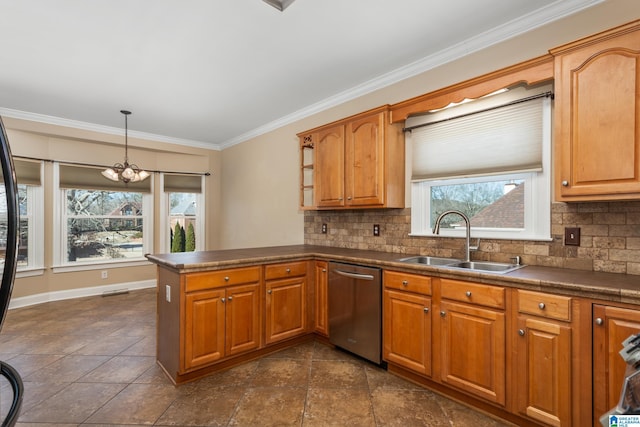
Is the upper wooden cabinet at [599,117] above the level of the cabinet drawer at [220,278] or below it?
above

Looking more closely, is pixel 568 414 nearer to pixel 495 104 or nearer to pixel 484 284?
pixel 484 284

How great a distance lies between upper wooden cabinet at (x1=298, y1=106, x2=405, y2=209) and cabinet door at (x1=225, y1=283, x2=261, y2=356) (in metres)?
1.26

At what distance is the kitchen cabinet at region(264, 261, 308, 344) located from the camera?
9.34ft

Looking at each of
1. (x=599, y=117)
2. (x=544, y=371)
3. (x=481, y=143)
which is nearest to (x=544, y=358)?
(x=544, y=371)

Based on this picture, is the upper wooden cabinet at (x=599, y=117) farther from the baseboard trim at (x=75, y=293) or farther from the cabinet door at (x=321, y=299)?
the baseboard trim at (x=75, y=293)

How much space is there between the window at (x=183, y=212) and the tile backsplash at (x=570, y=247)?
3982 mm

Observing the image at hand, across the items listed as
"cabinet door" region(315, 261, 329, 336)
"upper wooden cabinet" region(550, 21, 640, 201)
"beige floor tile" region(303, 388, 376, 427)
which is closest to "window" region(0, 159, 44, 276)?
"cabinet door" region(315, 261, 329, 336)

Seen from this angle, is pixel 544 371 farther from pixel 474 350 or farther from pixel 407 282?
pixel 407 282

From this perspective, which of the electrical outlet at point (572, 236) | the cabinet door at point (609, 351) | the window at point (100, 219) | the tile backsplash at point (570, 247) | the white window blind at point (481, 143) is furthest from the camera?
A: the window at point (100, 219)

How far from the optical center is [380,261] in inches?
99.7

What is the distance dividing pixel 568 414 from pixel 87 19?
390 cm

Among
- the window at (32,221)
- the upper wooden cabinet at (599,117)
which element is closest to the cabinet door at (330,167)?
the upper wooden cabinet at (599,117)

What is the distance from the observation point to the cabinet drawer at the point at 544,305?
5.48 feet

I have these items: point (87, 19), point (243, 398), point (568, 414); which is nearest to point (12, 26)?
point (87, 19)
